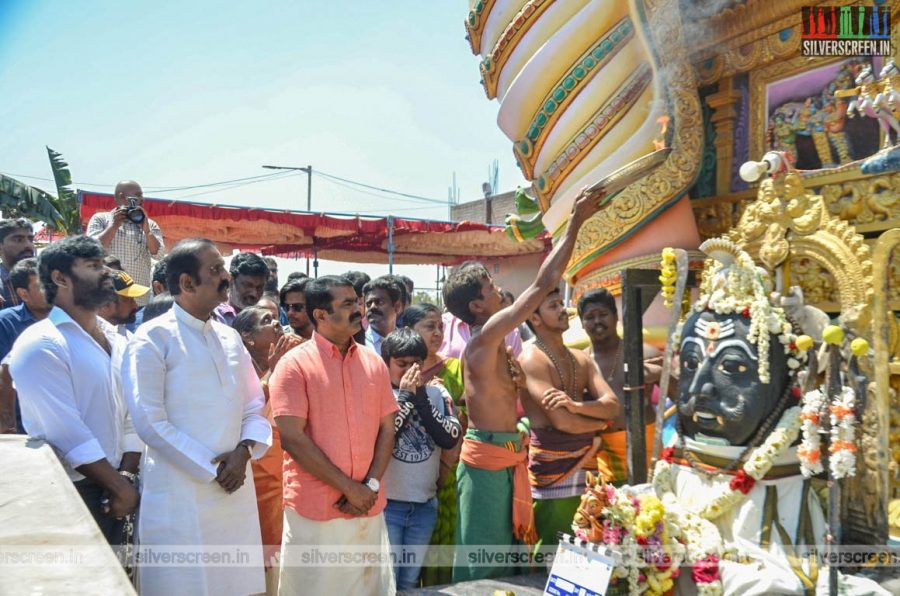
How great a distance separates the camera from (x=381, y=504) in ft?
9.85

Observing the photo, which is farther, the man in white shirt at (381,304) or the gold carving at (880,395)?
the man in white shirt at (381,304)

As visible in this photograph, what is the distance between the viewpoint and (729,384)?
2.76 m

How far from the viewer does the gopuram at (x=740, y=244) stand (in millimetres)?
2639

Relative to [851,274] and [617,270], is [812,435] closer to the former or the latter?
[851,274]

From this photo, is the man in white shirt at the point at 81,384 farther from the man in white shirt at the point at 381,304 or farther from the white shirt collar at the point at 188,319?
the man in white shirt at the point at 381,304

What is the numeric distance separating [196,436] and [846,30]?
3.37 meters

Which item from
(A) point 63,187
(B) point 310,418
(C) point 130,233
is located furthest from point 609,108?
(A) point 63,187

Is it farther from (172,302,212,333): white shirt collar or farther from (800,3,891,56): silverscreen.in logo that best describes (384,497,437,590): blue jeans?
(800,3,891,56): silverscreen.in logo

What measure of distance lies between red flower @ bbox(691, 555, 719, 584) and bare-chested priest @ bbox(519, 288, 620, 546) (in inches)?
33.2

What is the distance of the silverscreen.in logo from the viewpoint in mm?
3252

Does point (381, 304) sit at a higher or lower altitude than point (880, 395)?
higher

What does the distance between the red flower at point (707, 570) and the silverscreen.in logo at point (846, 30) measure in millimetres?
2369

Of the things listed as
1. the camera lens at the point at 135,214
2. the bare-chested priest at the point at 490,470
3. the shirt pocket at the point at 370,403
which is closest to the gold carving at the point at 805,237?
the bare-chested priest at the point at 490,470

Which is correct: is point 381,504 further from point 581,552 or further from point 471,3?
point 471,3
